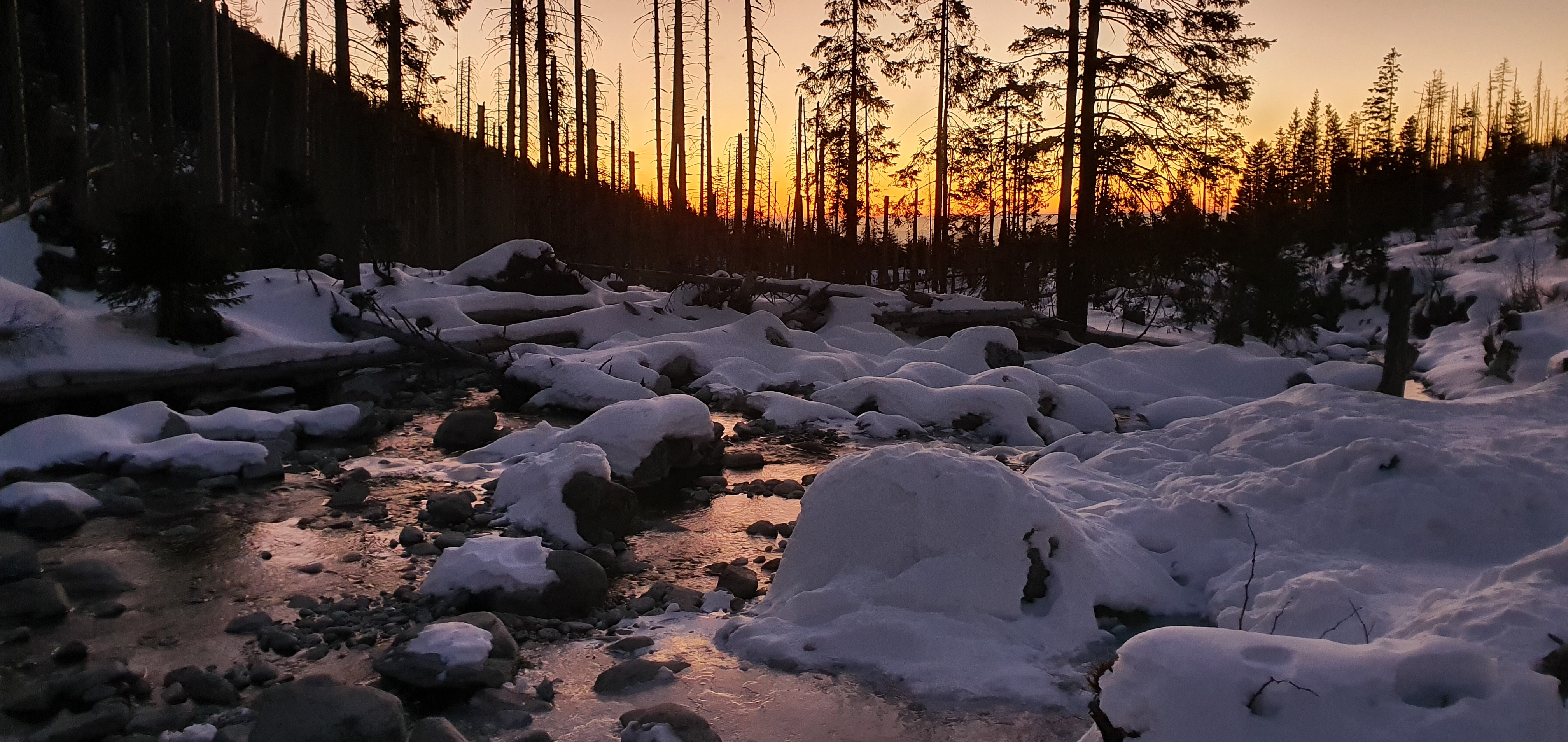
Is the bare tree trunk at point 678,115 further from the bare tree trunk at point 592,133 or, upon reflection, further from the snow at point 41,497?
the snow at point 41,497

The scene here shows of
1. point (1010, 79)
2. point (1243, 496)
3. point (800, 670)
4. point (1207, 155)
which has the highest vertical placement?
point (1010, 79)

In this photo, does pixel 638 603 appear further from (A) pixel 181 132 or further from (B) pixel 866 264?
(A) pixel 181 132

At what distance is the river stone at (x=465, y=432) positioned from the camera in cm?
863

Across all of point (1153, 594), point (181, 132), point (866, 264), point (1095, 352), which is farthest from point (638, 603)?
point (181, 132)

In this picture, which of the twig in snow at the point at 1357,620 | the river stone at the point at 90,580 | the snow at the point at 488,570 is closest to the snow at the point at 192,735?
the snow at the point at 488,570

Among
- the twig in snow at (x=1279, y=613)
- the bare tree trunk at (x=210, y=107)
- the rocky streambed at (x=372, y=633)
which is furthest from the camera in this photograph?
the bare tree trunk at (x=210, y=107)

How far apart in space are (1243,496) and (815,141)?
90.5 feet

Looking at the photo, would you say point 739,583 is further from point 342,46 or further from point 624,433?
point 342,46

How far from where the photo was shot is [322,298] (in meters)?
12.5

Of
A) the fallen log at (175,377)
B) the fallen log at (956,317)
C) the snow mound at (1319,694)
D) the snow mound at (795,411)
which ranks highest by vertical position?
the fallen log at (956,317)

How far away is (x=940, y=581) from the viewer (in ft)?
14.9

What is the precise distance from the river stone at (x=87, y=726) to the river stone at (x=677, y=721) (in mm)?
1910

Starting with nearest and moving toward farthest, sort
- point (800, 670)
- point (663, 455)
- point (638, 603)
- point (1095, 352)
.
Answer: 1. point (800, 670)
2. point (638, 603)
3. point (663, 455)
4. point (1095, 352)

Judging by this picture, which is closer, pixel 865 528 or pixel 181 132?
pixel 865 528
